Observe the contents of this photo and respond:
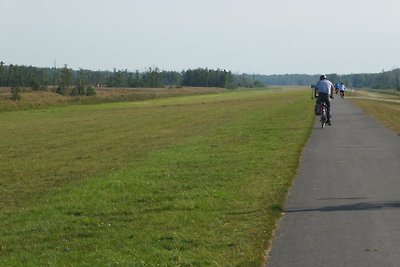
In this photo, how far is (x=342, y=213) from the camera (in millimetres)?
8953

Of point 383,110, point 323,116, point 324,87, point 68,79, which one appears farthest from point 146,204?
point 68,79

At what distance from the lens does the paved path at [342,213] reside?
268 inches

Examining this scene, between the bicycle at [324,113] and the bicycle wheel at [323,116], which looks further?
the bicycle wheel at [323,116]

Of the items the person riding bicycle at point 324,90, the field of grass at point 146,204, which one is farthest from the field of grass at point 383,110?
the field of grass at point 146,204

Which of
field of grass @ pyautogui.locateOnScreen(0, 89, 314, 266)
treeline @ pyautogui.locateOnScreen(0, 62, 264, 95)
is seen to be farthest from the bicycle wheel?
treeline @ pyautogui.locateOnScreen(0, 62, 264, 95)

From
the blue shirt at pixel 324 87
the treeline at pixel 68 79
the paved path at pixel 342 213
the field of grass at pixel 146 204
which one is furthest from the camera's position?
the treeline at pixel 68 79

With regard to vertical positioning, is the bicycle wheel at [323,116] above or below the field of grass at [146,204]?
above

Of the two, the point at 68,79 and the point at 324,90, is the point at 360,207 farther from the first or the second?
the point at 68,79

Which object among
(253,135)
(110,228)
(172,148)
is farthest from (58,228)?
(253,135)

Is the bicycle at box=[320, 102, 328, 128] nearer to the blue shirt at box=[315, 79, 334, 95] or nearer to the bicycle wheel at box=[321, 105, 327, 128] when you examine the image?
the bicycle wheel at box=[321, 105, 327, 128]

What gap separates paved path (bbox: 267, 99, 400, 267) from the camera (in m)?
6.81

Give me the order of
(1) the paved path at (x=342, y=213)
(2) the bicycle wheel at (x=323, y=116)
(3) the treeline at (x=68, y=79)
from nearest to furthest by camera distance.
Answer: (1) the paved path at (x=342, y=213) < (2) the bicycle wheel at (x=323, y=116) < (3) the treeline at (x=68, y=79)

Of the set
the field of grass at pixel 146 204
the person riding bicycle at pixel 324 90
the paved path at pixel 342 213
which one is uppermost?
the person riding bicycle at pixel 324 90

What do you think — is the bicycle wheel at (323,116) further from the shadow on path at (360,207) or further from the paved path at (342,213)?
the shadow on path at (360,207)
